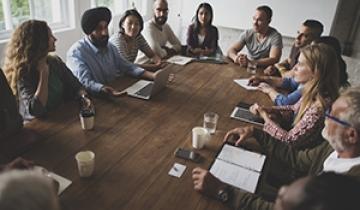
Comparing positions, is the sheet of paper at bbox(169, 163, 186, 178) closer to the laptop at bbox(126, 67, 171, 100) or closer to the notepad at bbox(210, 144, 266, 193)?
the notepad at bbox(210, 144, 266, 193)

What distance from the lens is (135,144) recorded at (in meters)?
1.50

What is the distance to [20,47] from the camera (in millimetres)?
1779

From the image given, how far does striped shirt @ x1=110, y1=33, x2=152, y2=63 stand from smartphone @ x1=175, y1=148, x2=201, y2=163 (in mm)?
1559

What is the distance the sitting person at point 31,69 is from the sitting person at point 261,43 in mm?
1759

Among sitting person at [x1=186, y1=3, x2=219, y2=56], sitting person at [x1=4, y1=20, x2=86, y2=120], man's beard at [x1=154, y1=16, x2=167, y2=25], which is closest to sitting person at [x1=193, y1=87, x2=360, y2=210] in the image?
sitting person at [x1=4, y1=20, x2=86, y2=120]

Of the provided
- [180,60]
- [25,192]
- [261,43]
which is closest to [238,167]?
[25,192]

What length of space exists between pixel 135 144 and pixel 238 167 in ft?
1.65

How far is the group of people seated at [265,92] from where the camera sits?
2.33ft

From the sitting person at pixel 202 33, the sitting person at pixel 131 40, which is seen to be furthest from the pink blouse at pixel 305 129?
the sitting person at pixel 202 33

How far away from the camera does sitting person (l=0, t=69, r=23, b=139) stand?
1.51m

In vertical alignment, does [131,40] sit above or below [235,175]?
above

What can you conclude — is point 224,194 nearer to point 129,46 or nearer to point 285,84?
point 285,84

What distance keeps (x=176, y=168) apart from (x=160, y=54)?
209 centimetres

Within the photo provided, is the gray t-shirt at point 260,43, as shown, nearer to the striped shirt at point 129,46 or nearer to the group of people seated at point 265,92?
the group of people seated at point 265,92
